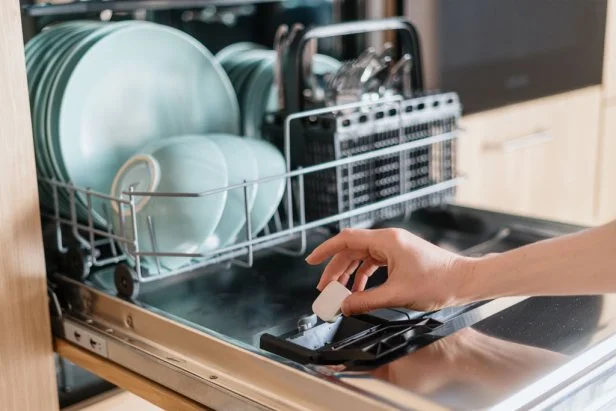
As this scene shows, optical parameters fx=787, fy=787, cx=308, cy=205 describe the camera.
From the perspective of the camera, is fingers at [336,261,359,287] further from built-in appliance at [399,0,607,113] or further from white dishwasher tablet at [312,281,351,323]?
built-in appliance at [399,0,607,113]

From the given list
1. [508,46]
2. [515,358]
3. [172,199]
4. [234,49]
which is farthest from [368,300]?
[508,46]

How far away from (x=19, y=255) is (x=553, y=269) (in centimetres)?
56

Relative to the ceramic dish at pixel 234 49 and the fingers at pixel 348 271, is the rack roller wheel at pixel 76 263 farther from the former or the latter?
the ceramic dish at pixel 234 49

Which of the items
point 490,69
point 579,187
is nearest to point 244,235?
point 490,69

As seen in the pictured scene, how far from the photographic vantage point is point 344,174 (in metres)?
1.04

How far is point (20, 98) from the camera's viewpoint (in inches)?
33.2

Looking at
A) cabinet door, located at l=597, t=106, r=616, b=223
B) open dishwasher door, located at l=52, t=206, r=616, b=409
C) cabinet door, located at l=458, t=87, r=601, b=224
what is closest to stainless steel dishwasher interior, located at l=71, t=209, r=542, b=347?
open dishwasher door, located at l=52, t=206, r=616, b=409

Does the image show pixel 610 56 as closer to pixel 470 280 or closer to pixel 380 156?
pixel 380 156

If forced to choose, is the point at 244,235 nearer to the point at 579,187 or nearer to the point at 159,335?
the point at 159,335

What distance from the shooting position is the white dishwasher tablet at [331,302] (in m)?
0.77

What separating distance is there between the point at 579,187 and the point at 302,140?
96 centimetres

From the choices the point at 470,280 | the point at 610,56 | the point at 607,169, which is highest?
the point at 610,56

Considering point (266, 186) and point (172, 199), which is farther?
point (266, 186)

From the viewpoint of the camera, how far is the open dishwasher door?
0.66 m
